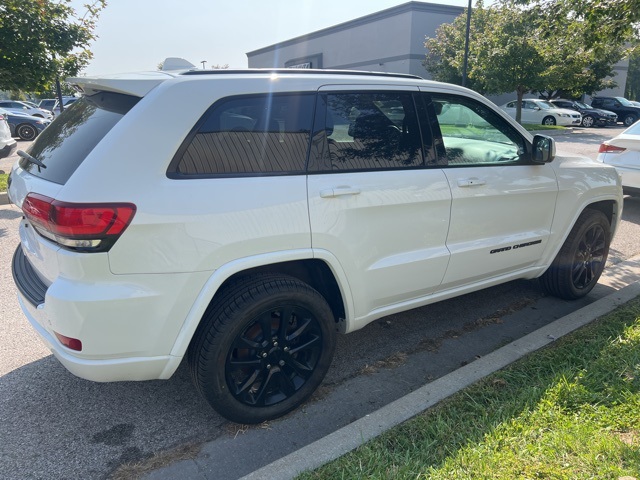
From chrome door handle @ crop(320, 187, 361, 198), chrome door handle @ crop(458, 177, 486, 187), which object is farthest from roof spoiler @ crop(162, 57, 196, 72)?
chrome door handle @ crop(458, 177, 486, 187)

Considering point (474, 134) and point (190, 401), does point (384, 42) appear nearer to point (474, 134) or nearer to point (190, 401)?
point (474, 134)

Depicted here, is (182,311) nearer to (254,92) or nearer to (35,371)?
(254,92)

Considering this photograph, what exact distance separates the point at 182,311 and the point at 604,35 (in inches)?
213

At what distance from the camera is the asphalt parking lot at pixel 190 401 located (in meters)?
2.58

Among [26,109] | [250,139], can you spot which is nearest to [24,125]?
[26,109]

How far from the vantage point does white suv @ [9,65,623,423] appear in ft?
7.50

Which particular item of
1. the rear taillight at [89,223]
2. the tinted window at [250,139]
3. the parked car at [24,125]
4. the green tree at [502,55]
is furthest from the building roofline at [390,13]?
the rear taillight at [89,223]

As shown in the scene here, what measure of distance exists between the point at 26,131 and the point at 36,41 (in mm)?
12607

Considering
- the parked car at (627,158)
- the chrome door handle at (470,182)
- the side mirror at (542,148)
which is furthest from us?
the parked car at (627,158)

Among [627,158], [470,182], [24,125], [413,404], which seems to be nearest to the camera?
[413,404]

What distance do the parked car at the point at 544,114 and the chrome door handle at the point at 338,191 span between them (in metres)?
25.9

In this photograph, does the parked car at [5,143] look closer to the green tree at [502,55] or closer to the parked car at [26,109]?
the green tree at [502,55]

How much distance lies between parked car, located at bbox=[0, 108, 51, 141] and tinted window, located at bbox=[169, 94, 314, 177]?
19.1 metres

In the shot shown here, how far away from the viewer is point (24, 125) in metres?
18.8
